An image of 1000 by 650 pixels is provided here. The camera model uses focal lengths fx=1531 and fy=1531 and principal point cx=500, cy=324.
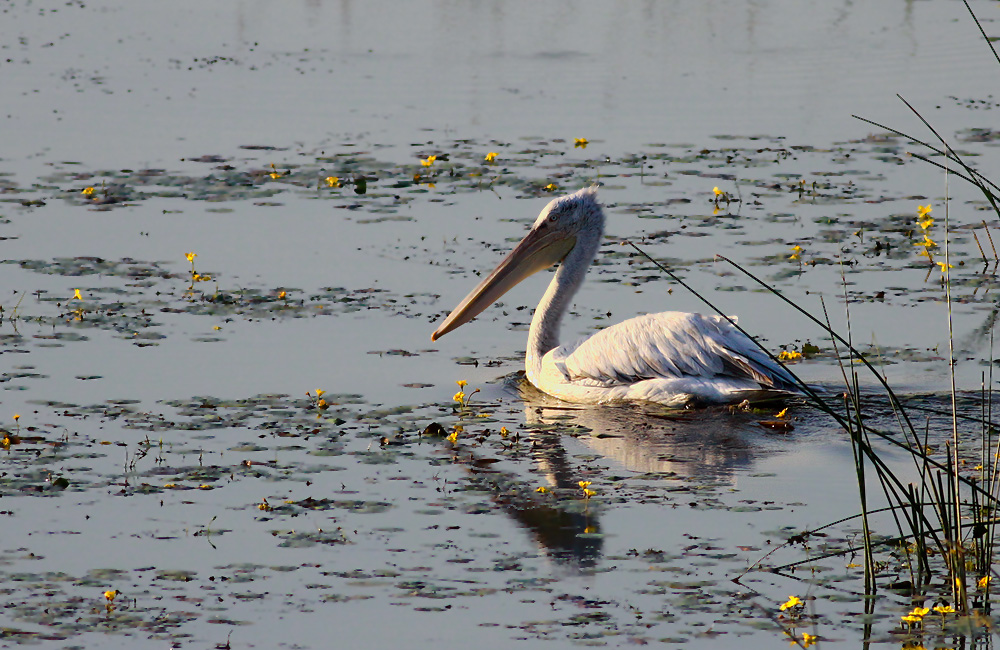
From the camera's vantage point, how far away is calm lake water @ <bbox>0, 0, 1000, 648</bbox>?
16.6ft

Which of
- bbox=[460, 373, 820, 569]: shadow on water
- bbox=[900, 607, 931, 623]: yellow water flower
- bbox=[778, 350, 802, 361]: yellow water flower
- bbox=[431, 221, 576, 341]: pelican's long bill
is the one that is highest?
bbox=[431, 221, 576, 341]: pelican's long bill

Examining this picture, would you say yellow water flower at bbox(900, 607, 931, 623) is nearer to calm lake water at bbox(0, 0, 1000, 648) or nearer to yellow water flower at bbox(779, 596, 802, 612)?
calm lake water at bbox(0, 0, 1000, 648)

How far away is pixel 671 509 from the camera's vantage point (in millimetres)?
5891

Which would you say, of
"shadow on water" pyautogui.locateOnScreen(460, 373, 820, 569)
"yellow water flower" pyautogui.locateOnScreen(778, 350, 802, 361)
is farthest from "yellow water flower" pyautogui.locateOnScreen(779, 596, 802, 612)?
"yellow water flower" pyautogui.locateOnScreen(778, 350, 802, 361)

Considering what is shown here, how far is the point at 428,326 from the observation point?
8.58 metres

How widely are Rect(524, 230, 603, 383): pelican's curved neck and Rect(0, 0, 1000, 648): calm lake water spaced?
0.62 ft

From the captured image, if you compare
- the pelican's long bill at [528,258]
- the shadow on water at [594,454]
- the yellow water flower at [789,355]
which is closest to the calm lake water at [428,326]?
the shadow on water at [594,454]

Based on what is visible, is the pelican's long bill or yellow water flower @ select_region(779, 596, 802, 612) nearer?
yellow water flower @ select_region(779, 596, 802, 612)

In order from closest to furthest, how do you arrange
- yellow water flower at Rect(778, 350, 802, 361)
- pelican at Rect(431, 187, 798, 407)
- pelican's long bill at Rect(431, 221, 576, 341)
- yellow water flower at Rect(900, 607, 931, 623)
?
yellow water flower at Rect(900, 607, 931, 623)
pelican at Rect(431, 187, 798, 407)
yellow water flower at Rect(778, 350, 802, 361)
pelican's long bill at Rect(431, 221, 576, 341)

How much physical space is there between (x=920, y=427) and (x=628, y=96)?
878 centimetres

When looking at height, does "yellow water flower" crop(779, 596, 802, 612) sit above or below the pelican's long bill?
below

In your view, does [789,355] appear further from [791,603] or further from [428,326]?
[791,603]

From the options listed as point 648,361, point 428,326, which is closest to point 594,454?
point 648,361

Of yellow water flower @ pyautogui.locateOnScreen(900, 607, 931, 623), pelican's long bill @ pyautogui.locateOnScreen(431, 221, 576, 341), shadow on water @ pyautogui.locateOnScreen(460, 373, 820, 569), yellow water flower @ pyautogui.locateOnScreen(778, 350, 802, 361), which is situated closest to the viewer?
yellow water flower @ pyautogui.locateOnScreen(900, 607, 931, 623)
